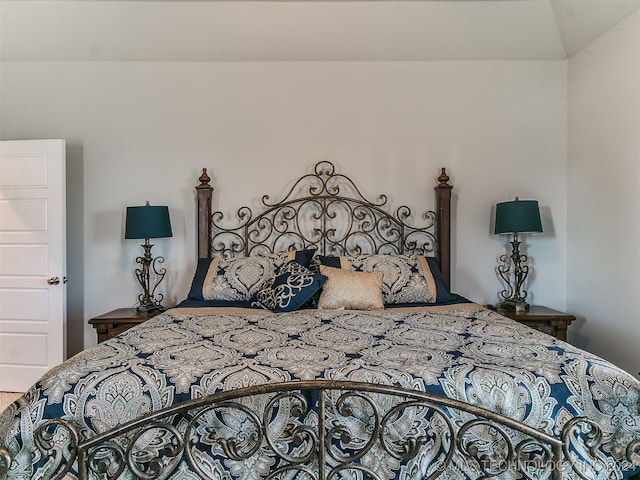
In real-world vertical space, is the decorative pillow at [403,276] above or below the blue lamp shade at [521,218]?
below

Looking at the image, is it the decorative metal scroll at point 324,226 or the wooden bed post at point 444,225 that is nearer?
the wooden bed post at point 444,225

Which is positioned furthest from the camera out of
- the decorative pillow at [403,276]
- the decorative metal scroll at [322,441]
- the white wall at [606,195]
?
A: the decorative pillow at [403,276]

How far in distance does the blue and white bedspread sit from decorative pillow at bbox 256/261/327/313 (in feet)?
2.43

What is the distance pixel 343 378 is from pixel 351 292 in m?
1.19

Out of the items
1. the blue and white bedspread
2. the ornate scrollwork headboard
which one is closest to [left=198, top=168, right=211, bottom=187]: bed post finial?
the ornate scrollwork headboard

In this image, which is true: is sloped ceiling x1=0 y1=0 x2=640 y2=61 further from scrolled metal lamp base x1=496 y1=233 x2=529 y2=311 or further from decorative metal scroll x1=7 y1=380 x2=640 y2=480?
decorative metal scroll x1=7 y1=380 x2=640 y2=480

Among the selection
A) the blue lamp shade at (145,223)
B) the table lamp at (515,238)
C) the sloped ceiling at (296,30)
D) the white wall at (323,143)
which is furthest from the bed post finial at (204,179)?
the table lamp at (515,238)

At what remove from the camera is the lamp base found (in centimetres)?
294

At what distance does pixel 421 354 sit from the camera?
148 centimetres

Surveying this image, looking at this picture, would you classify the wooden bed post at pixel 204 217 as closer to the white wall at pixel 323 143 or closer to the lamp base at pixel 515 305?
the white wall at pixel 323 143

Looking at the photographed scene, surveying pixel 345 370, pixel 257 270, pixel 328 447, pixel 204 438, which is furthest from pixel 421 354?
pixel 257 270

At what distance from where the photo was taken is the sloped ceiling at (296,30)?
2.94 m

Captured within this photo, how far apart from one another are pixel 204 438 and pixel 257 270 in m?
1.60

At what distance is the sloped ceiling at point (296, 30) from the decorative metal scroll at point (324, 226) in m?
0.99
